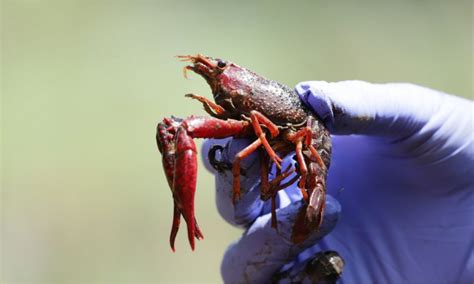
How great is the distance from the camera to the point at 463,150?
1033 mm

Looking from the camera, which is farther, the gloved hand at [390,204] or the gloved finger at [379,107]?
the gloved hand at [390,204]

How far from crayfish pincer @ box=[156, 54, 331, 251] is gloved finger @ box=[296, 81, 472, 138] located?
0.05 metres

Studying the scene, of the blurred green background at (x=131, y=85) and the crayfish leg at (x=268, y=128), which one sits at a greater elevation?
the blurred green background at (x=131, y=85)

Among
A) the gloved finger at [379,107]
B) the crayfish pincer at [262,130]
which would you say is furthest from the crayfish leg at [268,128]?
the gloved finger at [379,107]

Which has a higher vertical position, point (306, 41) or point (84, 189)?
point (306, 41)

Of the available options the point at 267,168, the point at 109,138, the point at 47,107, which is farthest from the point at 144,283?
the point at 267,168

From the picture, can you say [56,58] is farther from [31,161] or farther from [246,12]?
[246,12]

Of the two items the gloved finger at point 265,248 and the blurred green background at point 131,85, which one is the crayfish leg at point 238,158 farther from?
the blurred green background at point 131,85

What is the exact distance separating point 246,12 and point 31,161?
1342 mm

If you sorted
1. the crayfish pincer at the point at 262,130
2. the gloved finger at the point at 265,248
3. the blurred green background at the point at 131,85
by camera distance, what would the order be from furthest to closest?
the blurred green background at the point at 131,85, the gloved finger at the point at 265,248, the crayfish pincer at the point at 262,130

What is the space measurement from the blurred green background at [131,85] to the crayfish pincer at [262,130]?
4.45 ft

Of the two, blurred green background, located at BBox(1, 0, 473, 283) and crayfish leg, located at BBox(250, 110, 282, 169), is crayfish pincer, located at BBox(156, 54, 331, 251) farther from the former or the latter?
blurred green background, located at BBox(1, 0, 473, 283)

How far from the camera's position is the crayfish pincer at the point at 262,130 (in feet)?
2.18

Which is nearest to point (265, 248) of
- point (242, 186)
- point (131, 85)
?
point (242, 186)
